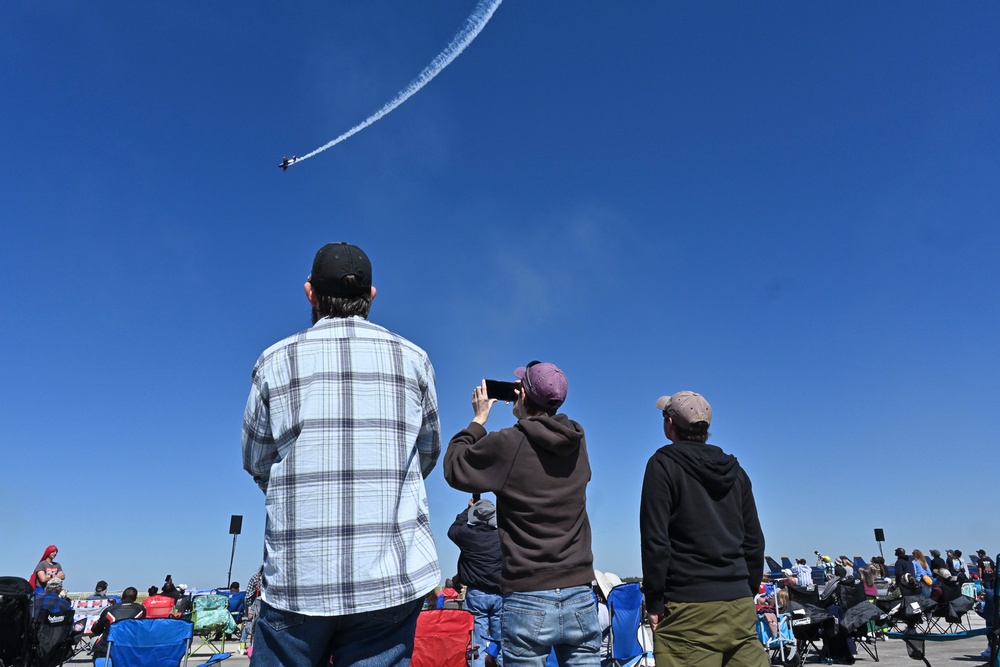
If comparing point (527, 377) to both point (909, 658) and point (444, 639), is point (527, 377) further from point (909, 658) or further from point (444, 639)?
point (909, 658)

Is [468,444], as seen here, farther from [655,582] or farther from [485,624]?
[485,624]

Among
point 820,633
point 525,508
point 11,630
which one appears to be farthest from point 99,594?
point 525,508

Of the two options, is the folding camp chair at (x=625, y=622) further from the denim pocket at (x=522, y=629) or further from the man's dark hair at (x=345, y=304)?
the man's dark hair at (x=345, y=304)

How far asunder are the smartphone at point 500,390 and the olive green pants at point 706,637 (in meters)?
1.23

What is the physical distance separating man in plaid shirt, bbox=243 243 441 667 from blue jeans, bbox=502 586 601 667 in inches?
48.9

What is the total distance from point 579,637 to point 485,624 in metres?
3.29

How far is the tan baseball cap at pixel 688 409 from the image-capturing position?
3613 mm

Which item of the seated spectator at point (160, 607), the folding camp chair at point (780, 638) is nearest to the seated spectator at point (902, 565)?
the folding camp chair at point (780, 638)

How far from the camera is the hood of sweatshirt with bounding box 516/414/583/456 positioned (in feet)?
10.7

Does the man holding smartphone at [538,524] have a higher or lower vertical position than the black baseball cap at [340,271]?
lower

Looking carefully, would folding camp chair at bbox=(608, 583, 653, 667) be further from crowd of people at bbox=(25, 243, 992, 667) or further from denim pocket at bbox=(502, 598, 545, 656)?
denim pocket at bbox=(502, 598, 545, 656)

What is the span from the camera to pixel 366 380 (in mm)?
2008

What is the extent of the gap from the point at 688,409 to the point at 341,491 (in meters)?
2.29

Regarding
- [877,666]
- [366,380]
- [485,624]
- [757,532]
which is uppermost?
[366,380]
